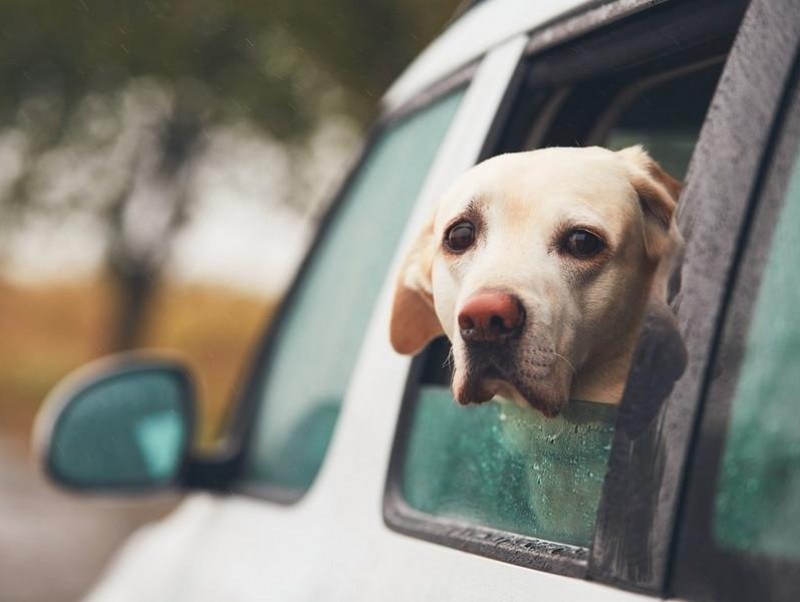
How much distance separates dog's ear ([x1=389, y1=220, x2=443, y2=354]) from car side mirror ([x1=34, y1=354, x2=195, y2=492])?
147cm

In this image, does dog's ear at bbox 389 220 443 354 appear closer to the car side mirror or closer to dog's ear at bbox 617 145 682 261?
dog's ear at bbox 617 145 682 261

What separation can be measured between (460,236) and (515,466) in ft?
0.77

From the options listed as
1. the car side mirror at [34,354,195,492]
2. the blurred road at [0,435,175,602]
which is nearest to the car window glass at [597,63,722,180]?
the car side mirror at [34,354,195,492]

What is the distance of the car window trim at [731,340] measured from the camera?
3.65 ft

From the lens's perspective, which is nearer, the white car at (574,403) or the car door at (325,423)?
the white car at (574,403)

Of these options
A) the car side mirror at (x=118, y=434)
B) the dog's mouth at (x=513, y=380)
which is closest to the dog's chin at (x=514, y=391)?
the dog's mouth at (x=513, y=380)

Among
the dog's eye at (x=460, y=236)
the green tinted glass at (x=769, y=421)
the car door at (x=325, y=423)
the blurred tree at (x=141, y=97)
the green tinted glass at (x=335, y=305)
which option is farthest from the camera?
the blurred tree at (x=141, y=97)

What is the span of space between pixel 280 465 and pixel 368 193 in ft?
1.92

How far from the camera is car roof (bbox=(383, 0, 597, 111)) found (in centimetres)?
171

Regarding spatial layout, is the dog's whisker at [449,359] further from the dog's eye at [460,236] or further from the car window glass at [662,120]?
the car window glass at [662,120]

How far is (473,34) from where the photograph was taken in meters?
2.09

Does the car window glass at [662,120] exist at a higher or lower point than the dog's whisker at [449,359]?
higher

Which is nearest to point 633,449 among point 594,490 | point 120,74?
point 594,490

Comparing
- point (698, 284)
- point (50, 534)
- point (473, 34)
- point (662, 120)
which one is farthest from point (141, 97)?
point (698, 284)
